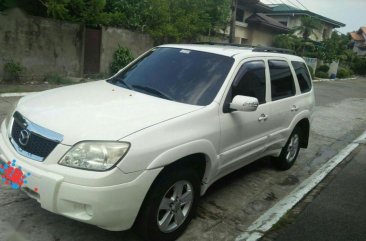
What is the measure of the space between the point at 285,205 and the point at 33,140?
309 cm

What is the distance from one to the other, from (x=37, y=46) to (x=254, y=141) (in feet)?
29.1

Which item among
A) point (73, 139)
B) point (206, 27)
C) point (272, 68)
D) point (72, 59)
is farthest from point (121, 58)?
point (73, 139)

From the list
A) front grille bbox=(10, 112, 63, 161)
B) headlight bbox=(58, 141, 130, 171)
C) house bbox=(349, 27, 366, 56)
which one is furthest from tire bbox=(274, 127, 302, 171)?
house bbox=(349, 27, 366, 56)

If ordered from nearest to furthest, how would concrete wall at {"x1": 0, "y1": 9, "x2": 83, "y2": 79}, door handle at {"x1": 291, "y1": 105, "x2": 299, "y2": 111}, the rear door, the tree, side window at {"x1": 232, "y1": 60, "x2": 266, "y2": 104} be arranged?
side window at {"x1": 232, "y1": 60, "x2": 266, "y2": 104}, the rear door, door handle at {"x1": 291, "y1": 105, "x2": 299, "y2": 111}, concrete wall at {"x1": 0, "y1": 9, "x2": 83, "y2": 79}, the tree

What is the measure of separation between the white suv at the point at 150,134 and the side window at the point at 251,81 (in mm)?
16

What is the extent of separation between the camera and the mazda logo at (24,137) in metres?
Result: 3.31

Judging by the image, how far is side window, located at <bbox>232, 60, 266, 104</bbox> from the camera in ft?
14.6

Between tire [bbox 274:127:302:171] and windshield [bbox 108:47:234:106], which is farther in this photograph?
tire [bbox 274:127:302:171]

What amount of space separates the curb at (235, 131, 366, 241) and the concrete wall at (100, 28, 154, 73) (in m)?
8.85

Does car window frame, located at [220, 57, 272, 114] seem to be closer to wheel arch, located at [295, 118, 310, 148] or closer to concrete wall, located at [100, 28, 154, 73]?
wheel arch, located at [295, 118, 310, 148]

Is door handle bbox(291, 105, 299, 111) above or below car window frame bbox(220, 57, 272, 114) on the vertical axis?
below

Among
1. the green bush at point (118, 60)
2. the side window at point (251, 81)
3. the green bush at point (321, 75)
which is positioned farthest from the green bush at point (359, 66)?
the side window at point (251, 81)

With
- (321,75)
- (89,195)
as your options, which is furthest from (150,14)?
(321,75)

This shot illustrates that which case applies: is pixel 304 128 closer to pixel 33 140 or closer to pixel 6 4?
pixel 33 140
